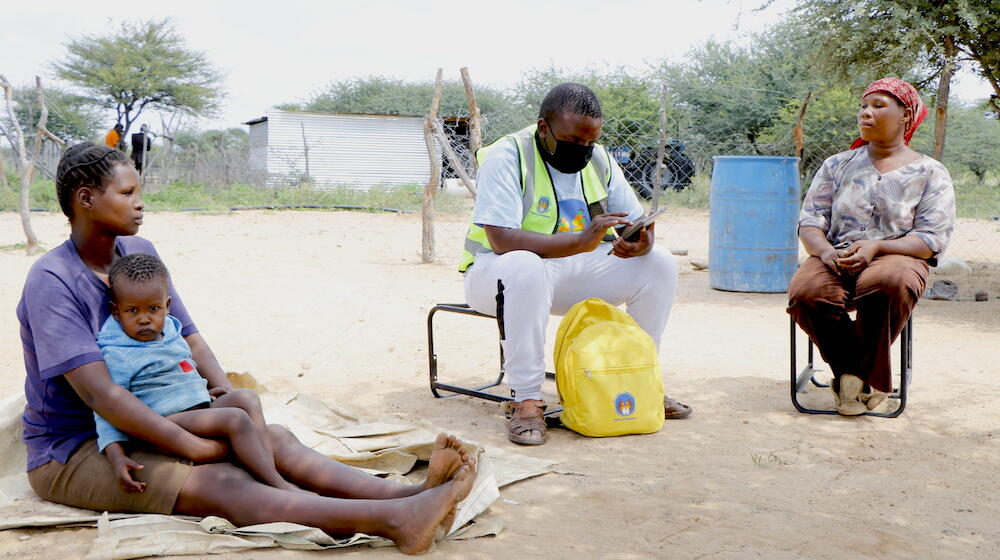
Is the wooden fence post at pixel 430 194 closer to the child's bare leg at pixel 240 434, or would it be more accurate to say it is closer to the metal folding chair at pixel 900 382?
the metal folding chair at pixel 900 382

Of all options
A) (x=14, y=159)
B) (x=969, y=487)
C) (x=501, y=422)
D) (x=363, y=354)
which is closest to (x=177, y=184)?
(x=14, y=159)

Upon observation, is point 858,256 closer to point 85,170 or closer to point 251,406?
point 251,406

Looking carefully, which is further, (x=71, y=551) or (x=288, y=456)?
(x=288, y=456)

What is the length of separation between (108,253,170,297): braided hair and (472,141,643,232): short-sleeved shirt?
1499mm

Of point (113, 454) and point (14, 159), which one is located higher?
point (14, 159)

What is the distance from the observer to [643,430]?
12.1ft

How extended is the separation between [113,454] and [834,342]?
3.02m

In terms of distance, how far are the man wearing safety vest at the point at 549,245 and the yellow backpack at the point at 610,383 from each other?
14cm

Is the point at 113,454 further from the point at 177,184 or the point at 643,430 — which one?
the point at 177,184

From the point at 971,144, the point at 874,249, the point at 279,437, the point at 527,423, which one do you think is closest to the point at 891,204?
the point at 874,249

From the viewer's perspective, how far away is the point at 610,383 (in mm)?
3629

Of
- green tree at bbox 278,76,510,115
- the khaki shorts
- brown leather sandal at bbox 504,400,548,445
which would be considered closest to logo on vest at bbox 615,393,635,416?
brown leather sandal at bbox 504,400,548,445

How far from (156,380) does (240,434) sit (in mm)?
323

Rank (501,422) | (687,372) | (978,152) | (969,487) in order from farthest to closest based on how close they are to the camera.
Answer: (978,152) < (687,372) < (501,422) < (969,487)
